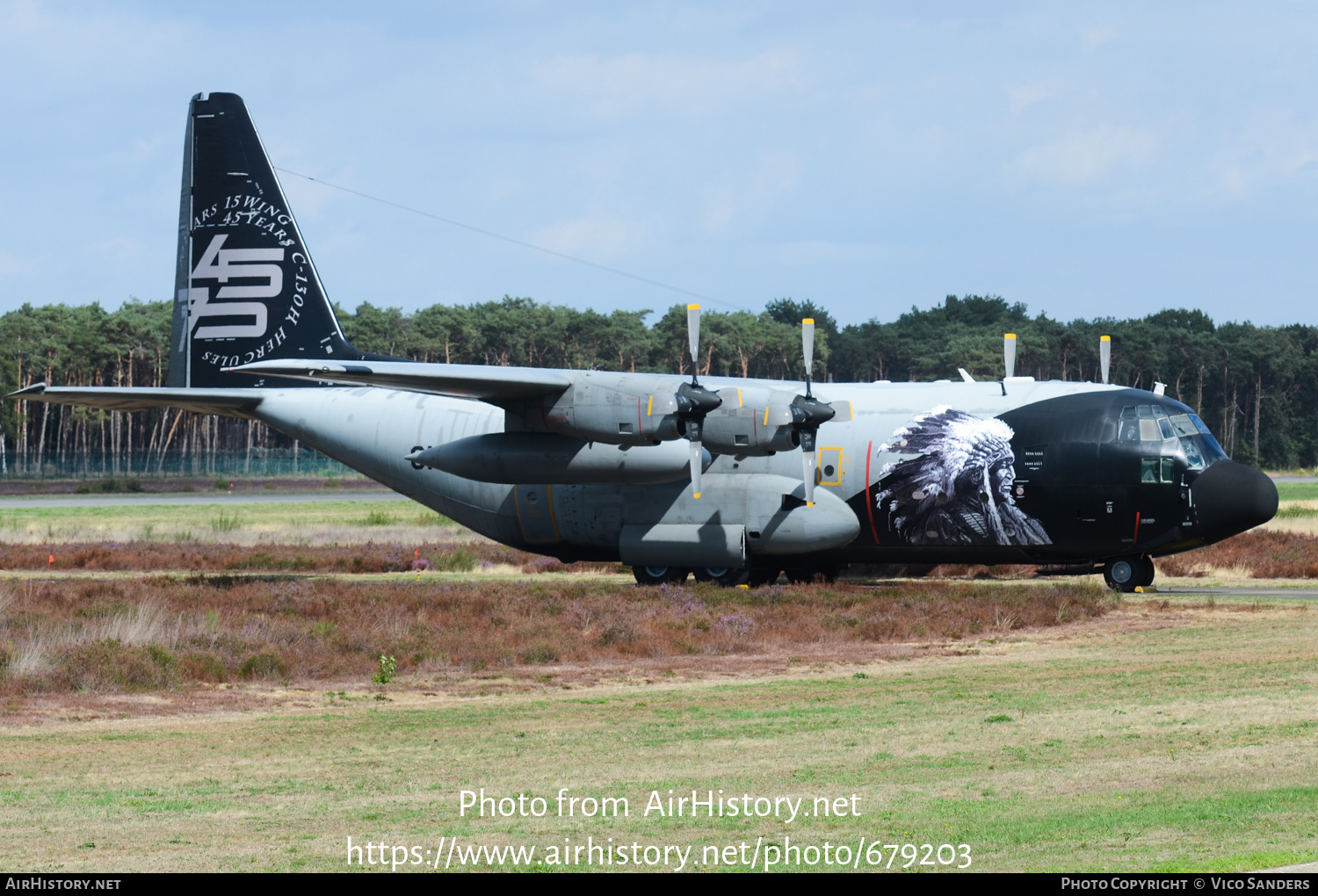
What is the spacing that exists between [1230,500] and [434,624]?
15.3m

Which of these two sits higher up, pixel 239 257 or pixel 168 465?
pixel 239 257

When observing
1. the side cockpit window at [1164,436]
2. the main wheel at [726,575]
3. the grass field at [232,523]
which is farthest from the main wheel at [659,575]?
the grass field at [232,523]

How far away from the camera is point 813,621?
84.4 ft

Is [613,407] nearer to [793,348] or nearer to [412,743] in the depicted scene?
[412,743]

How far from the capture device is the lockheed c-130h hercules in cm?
2691

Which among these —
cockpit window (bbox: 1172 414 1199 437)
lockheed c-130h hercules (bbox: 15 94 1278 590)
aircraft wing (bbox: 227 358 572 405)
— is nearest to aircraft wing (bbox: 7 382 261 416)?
lockheed c-130h hercules (bbox: 15 94 1278 590)

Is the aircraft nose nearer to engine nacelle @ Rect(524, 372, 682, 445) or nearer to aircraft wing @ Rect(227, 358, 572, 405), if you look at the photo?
engine nacelle @ Rect(524, 372, 682, 445)

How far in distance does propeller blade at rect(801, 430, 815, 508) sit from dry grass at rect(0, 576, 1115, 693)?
2049 mm

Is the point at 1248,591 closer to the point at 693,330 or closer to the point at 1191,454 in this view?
the point at 1191,454

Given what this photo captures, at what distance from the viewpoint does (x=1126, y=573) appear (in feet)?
96.5

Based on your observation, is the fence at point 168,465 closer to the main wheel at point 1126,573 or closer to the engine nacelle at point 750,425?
the engine nacelle at point 750,425

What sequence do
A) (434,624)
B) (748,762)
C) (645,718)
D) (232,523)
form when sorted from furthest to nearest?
(232,523)
(434,624)
(645,718)
(748,762)

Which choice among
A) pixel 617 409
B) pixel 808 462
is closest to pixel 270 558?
pixel 617 409

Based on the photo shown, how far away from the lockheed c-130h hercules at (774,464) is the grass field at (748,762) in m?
6.10
